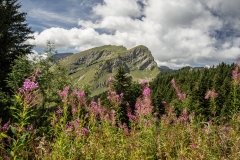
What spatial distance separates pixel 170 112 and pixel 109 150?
2.04m

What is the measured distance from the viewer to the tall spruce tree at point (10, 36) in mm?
14578

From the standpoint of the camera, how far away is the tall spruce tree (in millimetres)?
14578

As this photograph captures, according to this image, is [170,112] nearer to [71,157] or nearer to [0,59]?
[71,157]

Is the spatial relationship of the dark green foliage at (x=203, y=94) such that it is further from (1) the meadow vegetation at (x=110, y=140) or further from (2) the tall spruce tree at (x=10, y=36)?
(2) the tall spruce tree at (x=10, y=36)

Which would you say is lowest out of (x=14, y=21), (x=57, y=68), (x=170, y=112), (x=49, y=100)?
(x=49, y=100)

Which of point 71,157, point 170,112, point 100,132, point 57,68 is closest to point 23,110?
point 71,157

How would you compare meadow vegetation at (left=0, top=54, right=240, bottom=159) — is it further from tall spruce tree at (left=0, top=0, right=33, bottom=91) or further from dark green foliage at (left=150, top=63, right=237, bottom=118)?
tall spruce tree at (left=0, top=0, right=33, bottom=91)

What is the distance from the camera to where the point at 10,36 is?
16359mm

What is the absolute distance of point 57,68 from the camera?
2222cm

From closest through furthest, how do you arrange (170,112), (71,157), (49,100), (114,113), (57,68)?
(71,157) < (170,112) < (114,113) < (49,100) < (57,68)

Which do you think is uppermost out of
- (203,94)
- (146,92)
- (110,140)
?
(146,92)

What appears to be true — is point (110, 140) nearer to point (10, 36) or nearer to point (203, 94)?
point (10, 36)

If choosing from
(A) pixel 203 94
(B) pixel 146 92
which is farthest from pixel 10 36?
(A) pixel 203 94

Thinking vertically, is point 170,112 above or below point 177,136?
above
